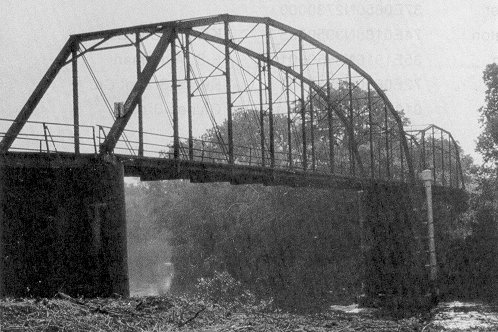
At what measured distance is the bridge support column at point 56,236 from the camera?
69.0ft

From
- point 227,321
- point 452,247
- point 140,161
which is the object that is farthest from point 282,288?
point 227,321

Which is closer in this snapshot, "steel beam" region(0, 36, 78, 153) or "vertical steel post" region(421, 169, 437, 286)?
"steel beam" region(0, 36, 78, 153)

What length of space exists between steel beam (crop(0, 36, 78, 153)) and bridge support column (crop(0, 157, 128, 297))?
3138 millimetres

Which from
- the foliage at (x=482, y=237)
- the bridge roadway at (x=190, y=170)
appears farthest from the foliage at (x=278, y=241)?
the bridge roadway at (x=190, y=170)

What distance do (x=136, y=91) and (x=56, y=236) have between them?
5547 mm

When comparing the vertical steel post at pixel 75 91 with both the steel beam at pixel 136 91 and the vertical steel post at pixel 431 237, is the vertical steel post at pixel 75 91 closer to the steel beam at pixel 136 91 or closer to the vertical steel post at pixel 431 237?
the steel beam at pixel 136 91

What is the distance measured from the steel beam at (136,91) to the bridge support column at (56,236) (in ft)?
4.48

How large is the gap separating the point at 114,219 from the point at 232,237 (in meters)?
36.2

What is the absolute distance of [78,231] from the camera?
21.4 metres

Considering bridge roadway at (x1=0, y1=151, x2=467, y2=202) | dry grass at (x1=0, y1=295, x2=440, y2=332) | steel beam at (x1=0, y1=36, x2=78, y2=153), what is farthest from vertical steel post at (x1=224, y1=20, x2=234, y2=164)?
dry grass at (x1=0, y1=295, x2=440, y2=332)

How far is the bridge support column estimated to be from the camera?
21.0 meters

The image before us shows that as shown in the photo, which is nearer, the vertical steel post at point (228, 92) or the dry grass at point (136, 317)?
the dry grass at point (136, 317)

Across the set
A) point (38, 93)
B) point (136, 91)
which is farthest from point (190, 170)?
point (38, 93)

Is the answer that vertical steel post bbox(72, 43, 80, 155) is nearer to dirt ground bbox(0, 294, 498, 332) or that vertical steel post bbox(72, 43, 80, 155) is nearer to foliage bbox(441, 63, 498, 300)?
dirt ground bbox(0, 294, 498, 332)
